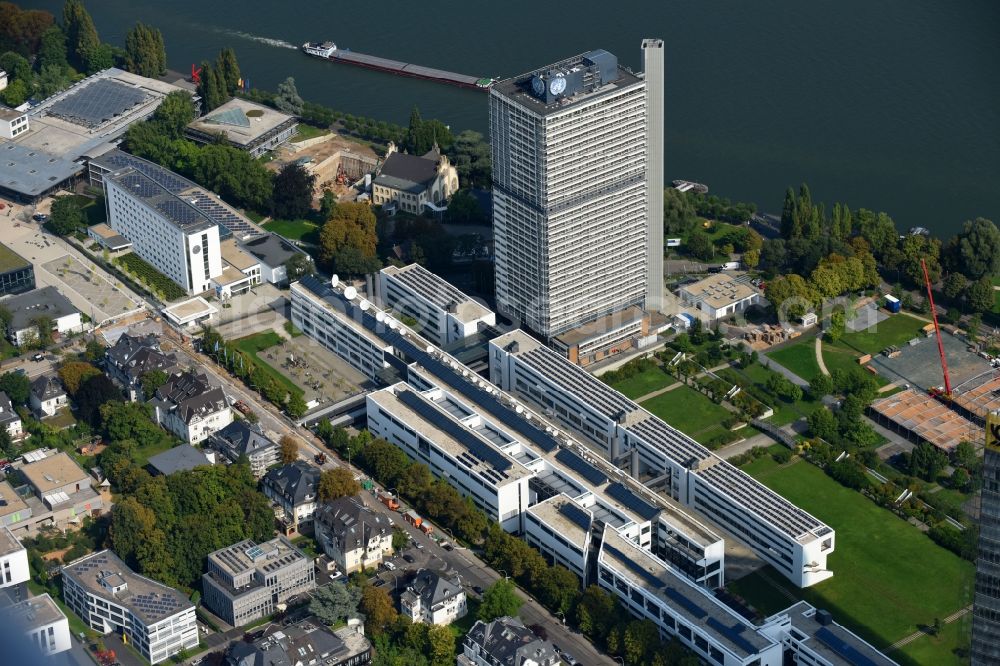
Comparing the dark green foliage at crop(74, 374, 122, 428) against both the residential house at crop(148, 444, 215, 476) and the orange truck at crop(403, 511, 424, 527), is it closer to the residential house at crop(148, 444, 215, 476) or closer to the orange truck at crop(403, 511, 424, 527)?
the residential house at crop(148, 444, 215, 476)

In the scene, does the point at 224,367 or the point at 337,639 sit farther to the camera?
the point at 224,367

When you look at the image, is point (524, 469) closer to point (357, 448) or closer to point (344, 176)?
point (357, 448)

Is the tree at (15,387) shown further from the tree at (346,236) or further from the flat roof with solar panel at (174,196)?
the tree at (346,236)

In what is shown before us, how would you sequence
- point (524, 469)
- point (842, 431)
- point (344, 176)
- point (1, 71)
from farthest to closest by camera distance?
point (1, 71), point (344, 176), point (842, 431), point (524, 469)

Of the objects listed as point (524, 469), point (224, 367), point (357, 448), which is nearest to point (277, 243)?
point (224, 367)

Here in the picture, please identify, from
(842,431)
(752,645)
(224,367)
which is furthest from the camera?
(224,367)

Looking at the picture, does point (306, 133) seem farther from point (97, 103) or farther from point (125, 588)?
point (125, 588)
